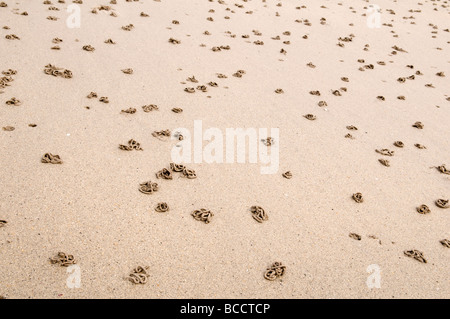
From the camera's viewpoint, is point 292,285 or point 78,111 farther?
point 78,111

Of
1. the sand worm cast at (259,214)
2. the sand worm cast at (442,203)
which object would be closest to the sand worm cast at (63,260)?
the sand worm cast at (259,214)

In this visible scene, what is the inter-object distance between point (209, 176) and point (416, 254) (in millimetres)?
4419

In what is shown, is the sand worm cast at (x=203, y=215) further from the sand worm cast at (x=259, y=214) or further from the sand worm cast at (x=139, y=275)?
the sand worm cast at (x=139, y=275)

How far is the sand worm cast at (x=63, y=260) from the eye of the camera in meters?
4.90

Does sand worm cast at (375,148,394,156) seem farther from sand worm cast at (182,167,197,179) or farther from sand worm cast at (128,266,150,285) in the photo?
sand worm cast at (128,266,150,285)

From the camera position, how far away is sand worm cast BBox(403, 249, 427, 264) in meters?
5.86

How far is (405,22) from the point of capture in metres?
20.4

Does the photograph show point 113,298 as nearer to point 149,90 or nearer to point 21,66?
point 149,90

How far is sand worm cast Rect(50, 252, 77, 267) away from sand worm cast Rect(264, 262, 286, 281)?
3156mm

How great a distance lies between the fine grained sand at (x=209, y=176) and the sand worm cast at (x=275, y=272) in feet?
0.31
